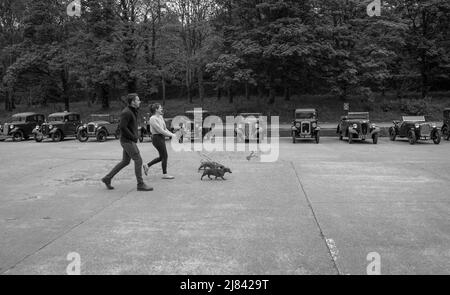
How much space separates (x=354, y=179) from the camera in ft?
34.8

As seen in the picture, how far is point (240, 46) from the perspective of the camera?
109 ft

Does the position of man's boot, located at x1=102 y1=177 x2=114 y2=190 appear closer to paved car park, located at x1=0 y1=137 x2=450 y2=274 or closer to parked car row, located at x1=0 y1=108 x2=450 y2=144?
paved car park, located at x1=0 y1=137 x2=450 y2=274

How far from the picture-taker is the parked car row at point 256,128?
2167 centimetres

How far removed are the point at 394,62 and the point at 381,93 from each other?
4.46m

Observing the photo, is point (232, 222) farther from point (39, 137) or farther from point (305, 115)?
point (39, 137)

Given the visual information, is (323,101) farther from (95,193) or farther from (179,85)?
(95,193)

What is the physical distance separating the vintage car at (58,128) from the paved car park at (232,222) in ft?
47.2

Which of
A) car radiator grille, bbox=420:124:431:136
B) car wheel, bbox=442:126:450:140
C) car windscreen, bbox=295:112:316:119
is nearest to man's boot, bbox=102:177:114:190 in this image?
car windscreen, bbox=295:112:316:119

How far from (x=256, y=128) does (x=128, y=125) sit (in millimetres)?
13972

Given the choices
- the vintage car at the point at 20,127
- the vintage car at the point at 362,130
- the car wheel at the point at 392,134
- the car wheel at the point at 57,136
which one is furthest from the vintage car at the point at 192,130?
the vintage car at the point at 20,127

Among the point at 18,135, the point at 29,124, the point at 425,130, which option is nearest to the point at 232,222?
the point at 425,130

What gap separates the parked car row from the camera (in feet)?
71.1

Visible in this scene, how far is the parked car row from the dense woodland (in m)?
9.40
